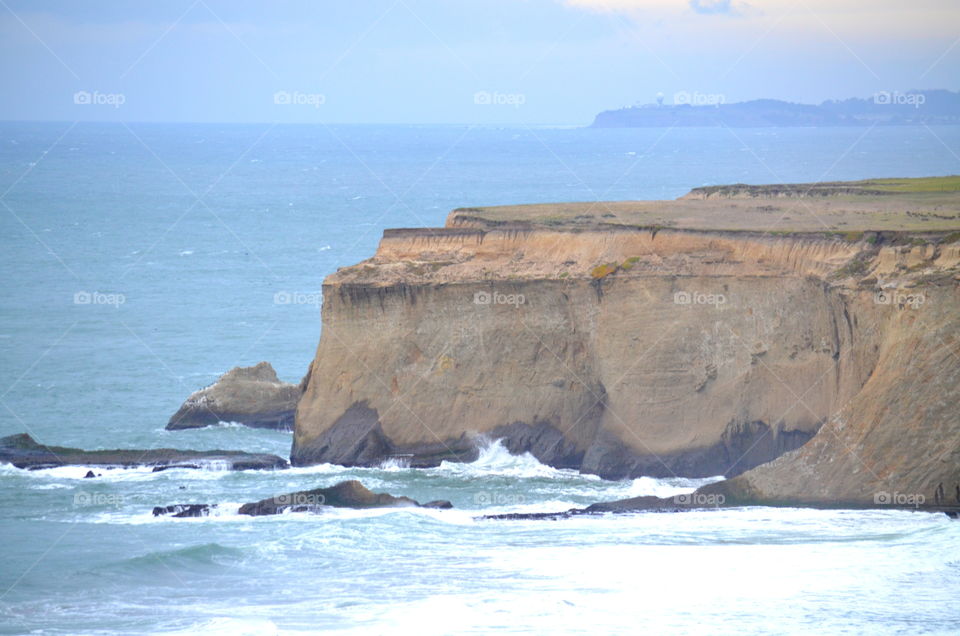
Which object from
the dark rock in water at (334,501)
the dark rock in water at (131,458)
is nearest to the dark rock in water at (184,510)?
the dark rock in water at (334,501)

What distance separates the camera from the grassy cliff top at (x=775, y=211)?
125 feet

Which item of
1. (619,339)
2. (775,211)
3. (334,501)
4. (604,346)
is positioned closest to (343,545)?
(334,501)

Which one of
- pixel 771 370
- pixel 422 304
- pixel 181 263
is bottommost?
pixel 771 370

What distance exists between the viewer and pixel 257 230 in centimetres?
10131

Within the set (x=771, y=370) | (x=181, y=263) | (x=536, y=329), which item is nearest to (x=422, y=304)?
(x=536, y=329)

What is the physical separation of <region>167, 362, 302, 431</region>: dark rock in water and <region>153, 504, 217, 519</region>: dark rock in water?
1019 centimetres

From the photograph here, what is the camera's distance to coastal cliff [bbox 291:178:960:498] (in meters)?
33.8

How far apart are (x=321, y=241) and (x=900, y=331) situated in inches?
2572

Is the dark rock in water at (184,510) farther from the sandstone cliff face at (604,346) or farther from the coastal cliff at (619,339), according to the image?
the coastal cliff at (619,339)

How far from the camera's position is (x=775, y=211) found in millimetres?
41812

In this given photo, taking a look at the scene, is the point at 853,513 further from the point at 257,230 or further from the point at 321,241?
the point at 257,230

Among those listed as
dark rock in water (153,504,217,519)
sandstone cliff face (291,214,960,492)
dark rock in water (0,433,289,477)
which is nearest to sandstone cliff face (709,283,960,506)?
sandstone cliff face (291,214,960,492)

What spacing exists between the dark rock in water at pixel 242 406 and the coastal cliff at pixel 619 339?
512cm

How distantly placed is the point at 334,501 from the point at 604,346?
27.4ft
